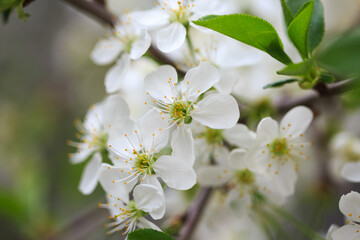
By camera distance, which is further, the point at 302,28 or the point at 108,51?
the point at 108,51

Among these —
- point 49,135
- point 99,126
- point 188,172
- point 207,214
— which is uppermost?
point 188,172

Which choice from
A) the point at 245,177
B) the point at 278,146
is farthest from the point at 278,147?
the point at 245,177

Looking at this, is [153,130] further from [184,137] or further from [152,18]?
[152,18]

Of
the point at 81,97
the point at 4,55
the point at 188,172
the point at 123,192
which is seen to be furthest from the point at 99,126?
the point at 4,55

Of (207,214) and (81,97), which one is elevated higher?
(207,214)

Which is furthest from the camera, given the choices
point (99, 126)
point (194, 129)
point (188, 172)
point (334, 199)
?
point (334, 199)

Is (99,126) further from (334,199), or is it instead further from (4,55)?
(4,55)

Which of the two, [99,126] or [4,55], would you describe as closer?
[99,126]

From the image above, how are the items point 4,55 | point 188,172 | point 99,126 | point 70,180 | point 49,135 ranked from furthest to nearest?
point 4,55 → point 49,135 → point 70,180 → point 99,126 → point 188,172
